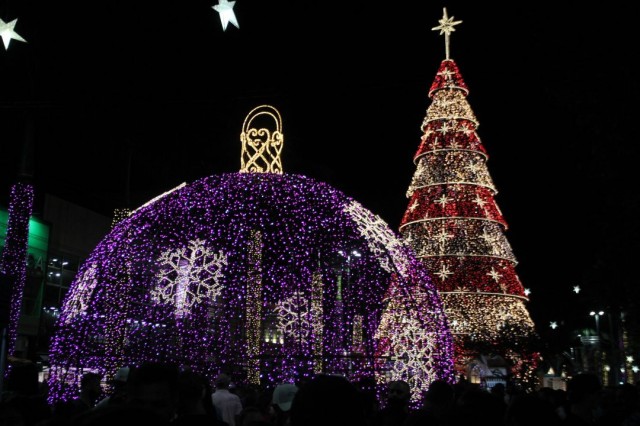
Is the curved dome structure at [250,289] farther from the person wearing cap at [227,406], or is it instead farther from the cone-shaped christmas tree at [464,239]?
the cone-shaped christmas tree at [464,239]

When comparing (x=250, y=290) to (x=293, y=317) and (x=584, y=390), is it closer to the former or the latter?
(x=293, y=317)

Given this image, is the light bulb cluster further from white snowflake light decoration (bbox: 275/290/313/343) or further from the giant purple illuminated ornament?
white snowflake light decoration (bbox: 275/290/313/343)

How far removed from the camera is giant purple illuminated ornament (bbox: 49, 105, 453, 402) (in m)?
11.6

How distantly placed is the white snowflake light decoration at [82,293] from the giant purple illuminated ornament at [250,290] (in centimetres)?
2

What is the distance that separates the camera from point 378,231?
12273 millimetres

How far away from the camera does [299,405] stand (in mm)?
2156

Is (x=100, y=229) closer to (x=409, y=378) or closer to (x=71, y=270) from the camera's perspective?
(x=71, y=270)

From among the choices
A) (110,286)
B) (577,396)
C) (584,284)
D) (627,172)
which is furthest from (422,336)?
(577,396)

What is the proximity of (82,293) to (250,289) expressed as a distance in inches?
112

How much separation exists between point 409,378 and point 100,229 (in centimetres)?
2963

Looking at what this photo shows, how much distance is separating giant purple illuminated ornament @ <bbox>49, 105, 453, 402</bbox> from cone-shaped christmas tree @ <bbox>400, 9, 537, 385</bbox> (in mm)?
8487

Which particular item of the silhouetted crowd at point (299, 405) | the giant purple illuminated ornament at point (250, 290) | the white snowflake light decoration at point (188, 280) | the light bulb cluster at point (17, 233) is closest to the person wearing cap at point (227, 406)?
→ the silhouetted crowd at point (299, 405)

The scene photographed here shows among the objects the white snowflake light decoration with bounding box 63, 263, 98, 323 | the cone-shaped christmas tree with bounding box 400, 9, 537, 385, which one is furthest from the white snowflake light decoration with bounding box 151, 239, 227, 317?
the cone-shaped christmas tree with bounding box 400, 9, 537, 385

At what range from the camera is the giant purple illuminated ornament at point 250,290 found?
1158cm
